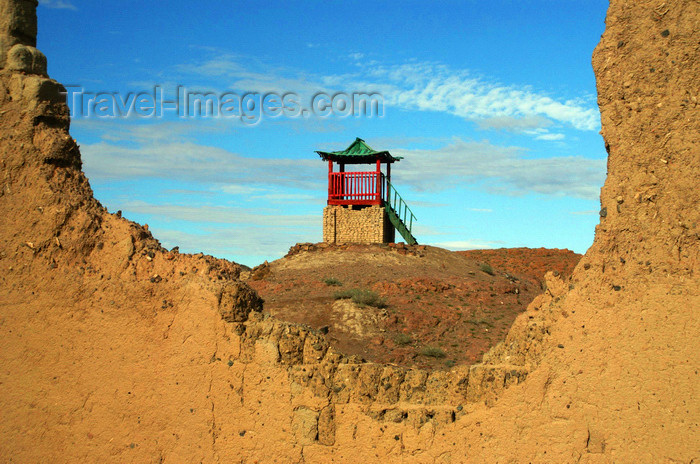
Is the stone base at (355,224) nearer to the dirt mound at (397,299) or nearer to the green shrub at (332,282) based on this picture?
the dirt mound at (397,299)

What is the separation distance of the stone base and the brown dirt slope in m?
21.9

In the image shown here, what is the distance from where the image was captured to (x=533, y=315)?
459cm

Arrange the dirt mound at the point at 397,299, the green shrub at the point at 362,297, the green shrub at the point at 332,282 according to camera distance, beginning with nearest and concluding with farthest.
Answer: the dirt mound at the point at 397,299
the green shrub at the point at 362,297
the green shrub at the point at 332,282

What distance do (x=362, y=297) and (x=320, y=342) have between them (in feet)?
42.9

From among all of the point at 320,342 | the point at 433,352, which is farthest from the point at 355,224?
the point at 320,342

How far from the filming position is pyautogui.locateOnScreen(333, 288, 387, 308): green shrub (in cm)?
1775

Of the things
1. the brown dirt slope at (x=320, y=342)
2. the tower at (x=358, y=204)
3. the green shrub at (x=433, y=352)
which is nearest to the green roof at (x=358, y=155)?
the tower at (x=358, y=204)

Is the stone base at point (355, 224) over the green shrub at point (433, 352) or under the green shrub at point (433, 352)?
over

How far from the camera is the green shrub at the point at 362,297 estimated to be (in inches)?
699

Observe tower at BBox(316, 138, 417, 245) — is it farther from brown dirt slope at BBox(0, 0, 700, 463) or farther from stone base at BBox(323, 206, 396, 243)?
brown dirt slope at BBox(0, 0, 700, 463)

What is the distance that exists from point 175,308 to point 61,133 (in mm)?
2257

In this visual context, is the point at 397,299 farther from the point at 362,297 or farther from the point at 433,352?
the point at 433,352

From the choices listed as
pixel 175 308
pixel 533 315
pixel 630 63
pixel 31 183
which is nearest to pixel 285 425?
pixel 175 308

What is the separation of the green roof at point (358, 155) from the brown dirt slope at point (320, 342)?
22.1 metres
